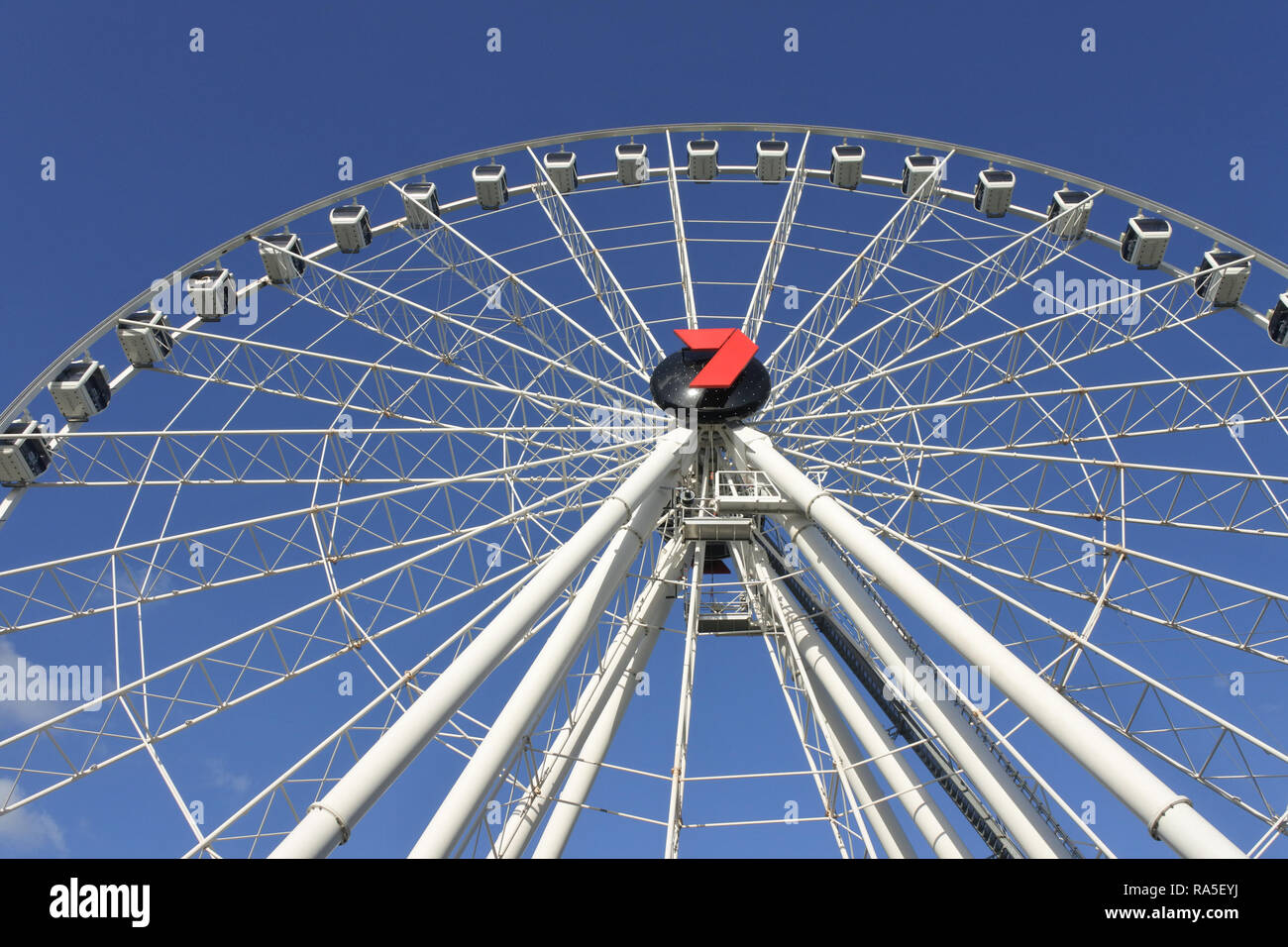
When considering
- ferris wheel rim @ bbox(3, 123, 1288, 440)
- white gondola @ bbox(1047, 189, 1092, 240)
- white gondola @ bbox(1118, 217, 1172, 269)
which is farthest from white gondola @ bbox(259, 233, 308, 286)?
white gondola @ bbox(1118, 217, 1172, 269)

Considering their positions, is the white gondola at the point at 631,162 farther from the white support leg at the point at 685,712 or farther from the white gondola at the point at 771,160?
the white support leg at the point at 685,712

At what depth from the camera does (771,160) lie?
27734mm

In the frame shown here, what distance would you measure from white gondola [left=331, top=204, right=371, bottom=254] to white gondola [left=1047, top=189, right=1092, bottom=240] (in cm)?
1802

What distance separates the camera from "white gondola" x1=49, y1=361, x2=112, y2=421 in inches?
786

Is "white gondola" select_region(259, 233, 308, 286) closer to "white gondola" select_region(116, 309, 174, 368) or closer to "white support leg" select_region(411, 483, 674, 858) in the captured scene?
"white gondola" select_region(116, 309, 174, 368)

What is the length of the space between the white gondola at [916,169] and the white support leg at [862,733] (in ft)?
40.0

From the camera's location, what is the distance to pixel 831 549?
63.7ft

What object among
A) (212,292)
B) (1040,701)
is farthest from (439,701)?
(212,292)

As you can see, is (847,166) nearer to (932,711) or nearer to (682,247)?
(682,247)

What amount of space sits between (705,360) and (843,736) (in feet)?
28.8

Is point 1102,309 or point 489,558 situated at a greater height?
point 1102,309

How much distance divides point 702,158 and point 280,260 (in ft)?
40.3
